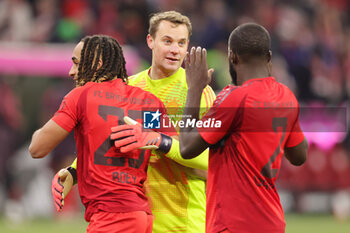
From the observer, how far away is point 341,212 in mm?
12844

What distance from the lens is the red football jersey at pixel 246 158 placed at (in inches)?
160

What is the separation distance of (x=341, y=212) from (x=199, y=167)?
329 inches

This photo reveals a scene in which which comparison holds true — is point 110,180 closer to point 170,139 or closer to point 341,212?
point 170,139

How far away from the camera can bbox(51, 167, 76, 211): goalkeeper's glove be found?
14.6 feet

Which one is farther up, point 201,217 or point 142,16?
point 142,16

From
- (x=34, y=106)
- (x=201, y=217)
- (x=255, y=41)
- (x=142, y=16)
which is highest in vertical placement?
(x=142, y=16)

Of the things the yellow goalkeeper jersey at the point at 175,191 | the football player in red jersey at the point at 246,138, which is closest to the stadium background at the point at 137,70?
the yellow goalkeeper jersey at the point at 175,191

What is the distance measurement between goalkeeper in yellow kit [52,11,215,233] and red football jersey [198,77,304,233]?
1033 millimetres

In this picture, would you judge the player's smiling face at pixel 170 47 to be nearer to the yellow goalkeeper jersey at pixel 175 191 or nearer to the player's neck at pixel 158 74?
the player's neck at pixel 158 74

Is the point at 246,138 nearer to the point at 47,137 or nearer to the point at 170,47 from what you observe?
the point at 47,137

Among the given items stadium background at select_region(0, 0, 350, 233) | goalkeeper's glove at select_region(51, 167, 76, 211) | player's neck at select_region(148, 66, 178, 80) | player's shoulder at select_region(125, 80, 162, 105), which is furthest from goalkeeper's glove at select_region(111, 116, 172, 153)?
stadium background at select_region(0, 0, 350, 233)

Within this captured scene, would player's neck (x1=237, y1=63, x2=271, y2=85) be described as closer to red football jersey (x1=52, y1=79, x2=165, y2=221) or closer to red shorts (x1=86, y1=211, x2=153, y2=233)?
red football jersey (x1=52, y1=79, x2=165, y2=221)

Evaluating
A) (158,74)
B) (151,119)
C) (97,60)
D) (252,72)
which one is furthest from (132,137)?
Result: (158,74)

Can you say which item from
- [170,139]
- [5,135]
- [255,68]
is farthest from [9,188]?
[255,68]
